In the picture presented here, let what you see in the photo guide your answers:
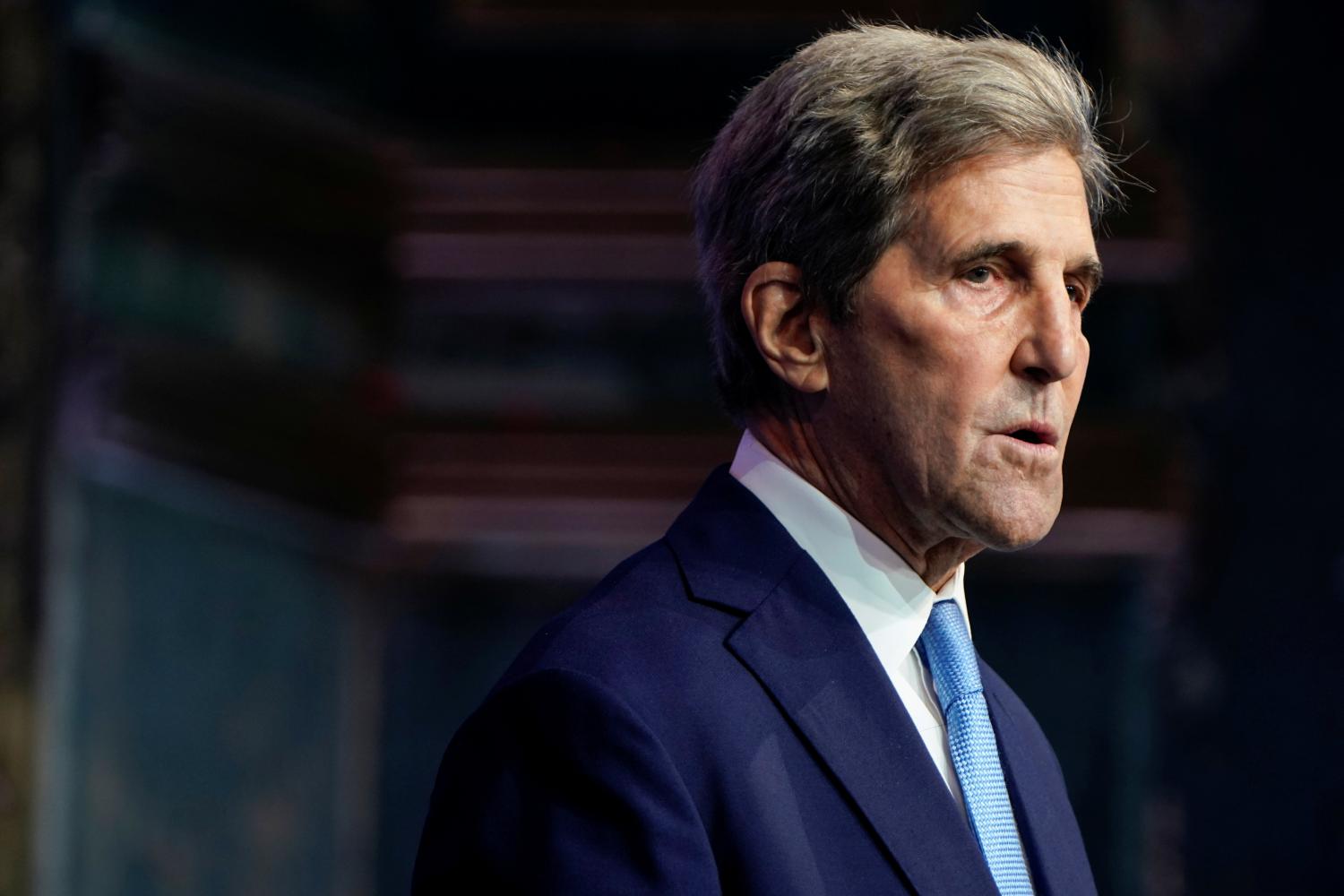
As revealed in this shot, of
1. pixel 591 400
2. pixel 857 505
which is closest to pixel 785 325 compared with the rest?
pixel 857 505

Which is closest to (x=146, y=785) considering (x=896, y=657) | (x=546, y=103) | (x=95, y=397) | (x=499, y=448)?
(x=95, y=397)

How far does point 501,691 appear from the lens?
4.42ft

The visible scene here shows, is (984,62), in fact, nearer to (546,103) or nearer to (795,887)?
(795,887)

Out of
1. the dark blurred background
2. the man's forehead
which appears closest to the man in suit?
the man's forehead

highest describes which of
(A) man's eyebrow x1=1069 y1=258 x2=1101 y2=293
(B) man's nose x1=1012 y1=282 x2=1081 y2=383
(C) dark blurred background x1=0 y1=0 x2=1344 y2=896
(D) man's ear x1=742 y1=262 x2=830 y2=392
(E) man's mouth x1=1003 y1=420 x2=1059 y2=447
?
(A) man's eyebrow x1=1069 y1=258 x2=1101 y2=293

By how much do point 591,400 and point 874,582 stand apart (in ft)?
8.83

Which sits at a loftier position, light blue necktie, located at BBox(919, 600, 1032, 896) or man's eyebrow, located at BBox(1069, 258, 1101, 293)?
man's eyebrow, located at BBox(1069, 258, 1101, 293)

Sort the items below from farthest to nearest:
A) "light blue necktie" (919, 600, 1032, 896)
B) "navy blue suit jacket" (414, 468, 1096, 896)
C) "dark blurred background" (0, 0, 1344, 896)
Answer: "dark blurred background" (0, 0, 1344, 896)
"light blue necktie" (919, 600, 1032, 896)
"navy blue suit jacket" (414, 468, 1096, 896)

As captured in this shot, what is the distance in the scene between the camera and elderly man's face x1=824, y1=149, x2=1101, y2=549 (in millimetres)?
1496

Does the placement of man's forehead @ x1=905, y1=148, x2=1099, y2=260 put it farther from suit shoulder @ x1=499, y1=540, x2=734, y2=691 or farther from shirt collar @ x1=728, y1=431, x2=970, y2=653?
suit shoulder @ x1=499, y1=540, x2=734, y2=691

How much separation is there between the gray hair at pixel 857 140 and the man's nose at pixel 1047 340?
13cm

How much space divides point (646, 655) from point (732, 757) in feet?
0.33

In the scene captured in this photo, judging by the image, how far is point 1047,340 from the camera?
150cm

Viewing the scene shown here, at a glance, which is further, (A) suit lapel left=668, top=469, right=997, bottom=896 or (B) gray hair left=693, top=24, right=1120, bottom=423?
(B) gray hair left=693, top=24, right=1120, bottom=423
